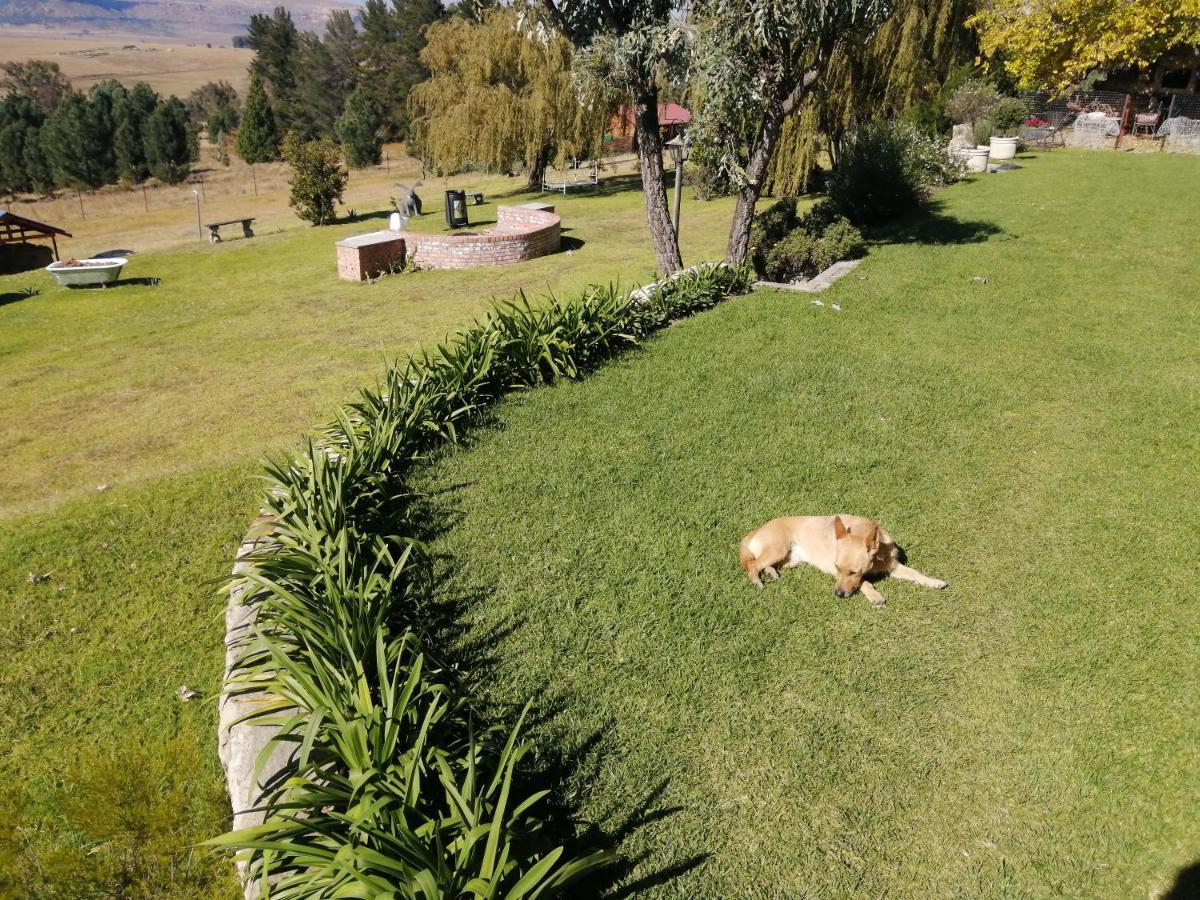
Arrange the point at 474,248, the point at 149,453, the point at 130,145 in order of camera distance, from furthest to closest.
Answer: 1. the point at 130,145
2. the point at 474,248
3. the point at 149,453

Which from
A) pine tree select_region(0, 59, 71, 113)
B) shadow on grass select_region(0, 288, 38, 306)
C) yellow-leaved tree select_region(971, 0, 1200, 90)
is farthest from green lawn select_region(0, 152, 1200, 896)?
pine tree select_region(0, 59, 71, 113)

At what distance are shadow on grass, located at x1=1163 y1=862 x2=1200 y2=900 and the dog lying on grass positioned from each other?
1870 millimetres

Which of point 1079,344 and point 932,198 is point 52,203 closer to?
point 932,198

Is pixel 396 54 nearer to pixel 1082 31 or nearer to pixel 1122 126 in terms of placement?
pixel 1122 126

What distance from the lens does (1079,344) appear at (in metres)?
8.43

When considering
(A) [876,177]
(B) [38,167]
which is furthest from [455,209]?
(B) [38,167]

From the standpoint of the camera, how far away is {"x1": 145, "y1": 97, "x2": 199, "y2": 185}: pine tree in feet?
157

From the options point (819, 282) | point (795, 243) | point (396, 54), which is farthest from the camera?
point (396, 54)

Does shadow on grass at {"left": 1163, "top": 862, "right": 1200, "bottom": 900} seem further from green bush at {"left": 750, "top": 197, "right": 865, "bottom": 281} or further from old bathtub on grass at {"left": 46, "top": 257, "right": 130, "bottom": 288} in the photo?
old bathtub on grass at {"left": 46, "top": 257, "right": 130, "bottom": 288}

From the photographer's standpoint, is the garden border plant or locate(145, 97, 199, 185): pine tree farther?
locate(145, 97, 199, 185): pine tree

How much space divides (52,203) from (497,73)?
33450mm

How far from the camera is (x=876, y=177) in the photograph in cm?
1466

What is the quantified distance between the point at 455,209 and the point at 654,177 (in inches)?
433

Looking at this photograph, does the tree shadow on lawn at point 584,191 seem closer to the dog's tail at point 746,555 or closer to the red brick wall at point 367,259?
the red brick wall at point 367,259
